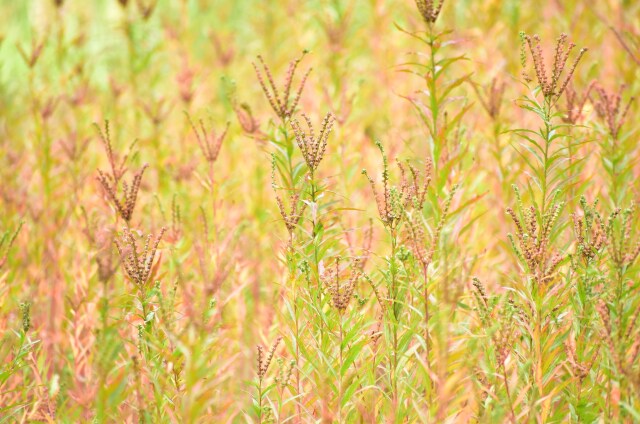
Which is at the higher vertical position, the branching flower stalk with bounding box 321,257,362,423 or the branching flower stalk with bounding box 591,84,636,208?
the branching flower stalk with bounding box 591,84,636,208

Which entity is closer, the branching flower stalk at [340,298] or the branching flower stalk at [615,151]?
the branching flower stalk at [340,298]

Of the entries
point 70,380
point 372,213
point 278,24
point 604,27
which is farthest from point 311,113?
point 70,380

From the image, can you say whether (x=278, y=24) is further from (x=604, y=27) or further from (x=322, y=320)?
(x=322, y=320)

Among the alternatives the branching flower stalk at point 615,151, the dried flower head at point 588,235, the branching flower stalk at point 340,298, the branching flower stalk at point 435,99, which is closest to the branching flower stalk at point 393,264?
the branching flower stalk at point 340,298

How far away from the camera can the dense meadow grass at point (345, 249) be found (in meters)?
1.88

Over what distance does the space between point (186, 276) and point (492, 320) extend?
1243 millimetres

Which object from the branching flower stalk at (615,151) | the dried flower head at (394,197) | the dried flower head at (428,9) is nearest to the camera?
Answer: the dried flower head at (394,197)

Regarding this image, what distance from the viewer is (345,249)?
2188 mm

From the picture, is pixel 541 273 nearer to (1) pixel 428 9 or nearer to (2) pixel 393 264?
(2) pixel 393 264

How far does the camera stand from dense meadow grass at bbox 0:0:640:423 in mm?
1878

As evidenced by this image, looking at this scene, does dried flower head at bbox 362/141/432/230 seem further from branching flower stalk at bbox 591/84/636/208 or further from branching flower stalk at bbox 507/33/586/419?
branching flower stalk at bbox 591/84/636/208

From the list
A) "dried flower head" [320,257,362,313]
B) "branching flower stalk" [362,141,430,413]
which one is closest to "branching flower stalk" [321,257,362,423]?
"dried flower head" [320,257,362,313]

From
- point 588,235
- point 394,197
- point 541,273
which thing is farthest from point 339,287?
point 588,235

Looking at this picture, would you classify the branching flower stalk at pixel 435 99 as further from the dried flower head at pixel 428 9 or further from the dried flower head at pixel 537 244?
the dried flower head at pixel 537 244
